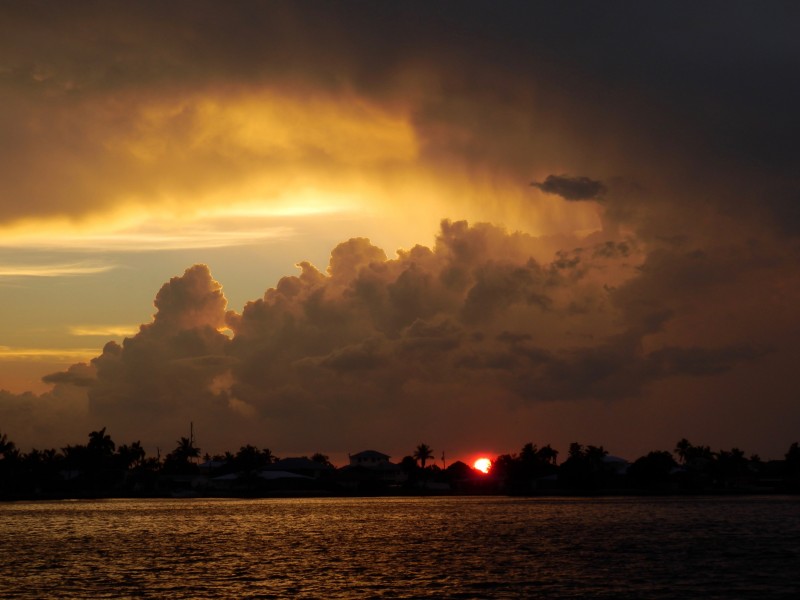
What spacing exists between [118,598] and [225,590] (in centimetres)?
583

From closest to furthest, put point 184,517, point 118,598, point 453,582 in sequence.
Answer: point 118,598 < point 453,582 < point 184,517

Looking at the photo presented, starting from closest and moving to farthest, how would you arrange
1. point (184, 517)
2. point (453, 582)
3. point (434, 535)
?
1. point (453, 582)
2. point (434, 535)
3. point (184, 517)

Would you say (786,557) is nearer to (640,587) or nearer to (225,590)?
(640,587)

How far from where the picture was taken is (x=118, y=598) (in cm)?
4875

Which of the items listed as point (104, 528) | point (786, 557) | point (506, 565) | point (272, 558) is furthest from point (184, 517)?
point (786, 557)

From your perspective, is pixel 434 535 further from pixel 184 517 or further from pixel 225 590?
pixel 184 517

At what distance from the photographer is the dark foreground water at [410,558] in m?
51.6

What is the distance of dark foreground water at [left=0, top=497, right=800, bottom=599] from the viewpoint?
169 feet

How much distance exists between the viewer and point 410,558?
68.6 meters

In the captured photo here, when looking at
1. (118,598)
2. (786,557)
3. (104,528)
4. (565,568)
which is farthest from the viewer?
(104,528)

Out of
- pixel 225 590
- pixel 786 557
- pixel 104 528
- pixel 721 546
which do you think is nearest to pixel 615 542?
pixel 721 546

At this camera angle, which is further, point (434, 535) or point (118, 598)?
point (434, 535)

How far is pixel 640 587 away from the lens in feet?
169

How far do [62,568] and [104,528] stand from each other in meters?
44.4
